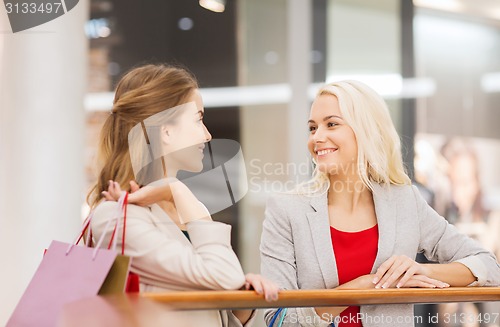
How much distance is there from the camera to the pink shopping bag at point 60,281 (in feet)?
5.21

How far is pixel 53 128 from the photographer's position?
7.74 ft

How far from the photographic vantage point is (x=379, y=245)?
204 centimetres

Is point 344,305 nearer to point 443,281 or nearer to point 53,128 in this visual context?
point 443,281

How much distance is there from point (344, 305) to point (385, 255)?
0.69 ft

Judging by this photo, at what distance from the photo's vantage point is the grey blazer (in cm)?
200

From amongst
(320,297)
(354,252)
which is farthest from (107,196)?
(354,252)

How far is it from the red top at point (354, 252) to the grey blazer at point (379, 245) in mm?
15

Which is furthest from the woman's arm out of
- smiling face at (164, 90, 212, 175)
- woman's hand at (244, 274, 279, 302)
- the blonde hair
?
smiling face at (164, 90, 212, 175)

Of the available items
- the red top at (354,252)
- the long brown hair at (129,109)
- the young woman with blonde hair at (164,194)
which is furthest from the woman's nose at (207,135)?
the red top at (354,252)

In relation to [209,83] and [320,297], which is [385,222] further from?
[209,83]

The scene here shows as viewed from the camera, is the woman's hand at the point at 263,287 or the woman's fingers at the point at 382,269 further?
the woman's fingers at the point at 382,269

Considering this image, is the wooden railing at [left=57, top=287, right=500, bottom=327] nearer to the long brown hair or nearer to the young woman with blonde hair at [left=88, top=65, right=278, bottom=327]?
the young woman with blonde hair at [left=88, top=65, right=278, bottom=327]

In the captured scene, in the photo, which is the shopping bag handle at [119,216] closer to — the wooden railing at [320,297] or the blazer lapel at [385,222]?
the wooden railing at [320,297]

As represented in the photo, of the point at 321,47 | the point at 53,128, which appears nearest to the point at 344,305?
the point at 53,128
